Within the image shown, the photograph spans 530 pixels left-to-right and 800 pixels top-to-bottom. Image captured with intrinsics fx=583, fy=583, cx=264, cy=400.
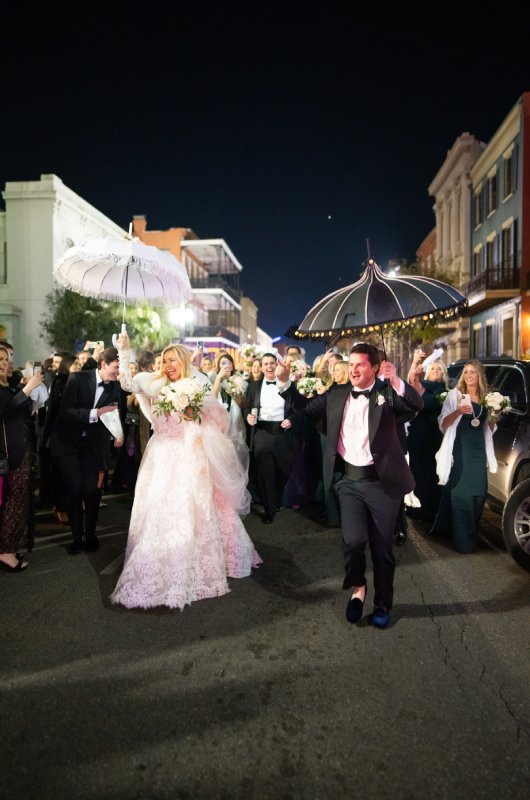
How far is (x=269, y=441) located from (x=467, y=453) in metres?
2.60

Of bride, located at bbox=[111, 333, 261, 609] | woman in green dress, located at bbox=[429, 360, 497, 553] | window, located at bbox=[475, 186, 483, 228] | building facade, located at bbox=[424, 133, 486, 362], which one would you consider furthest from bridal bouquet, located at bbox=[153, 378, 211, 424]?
window, located at bbox=[475, 186, 483, 228]

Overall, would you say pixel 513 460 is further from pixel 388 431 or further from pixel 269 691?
pixel 269 691

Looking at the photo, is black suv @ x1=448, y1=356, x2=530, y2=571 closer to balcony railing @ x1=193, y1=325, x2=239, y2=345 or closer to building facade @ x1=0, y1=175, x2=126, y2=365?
building facade @ x1=0, y1=175, x2=126, y2=365

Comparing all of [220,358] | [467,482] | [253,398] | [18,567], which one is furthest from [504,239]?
[18,567]

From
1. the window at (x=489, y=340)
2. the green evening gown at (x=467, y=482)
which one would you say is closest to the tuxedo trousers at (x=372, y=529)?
the green evening gown at (x=467, y=482)

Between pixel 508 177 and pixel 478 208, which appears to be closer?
pixel 508 177

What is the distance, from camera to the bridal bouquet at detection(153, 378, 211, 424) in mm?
5074

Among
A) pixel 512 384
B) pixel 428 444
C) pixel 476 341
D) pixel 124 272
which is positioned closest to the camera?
pixel 124 272

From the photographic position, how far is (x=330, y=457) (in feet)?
15.3

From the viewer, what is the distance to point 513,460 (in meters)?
6.37

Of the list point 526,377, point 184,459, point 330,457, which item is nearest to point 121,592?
point 184,459

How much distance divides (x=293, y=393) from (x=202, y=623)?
3.17 m

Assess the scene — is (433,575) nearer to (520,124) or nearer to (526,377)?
(526,377)

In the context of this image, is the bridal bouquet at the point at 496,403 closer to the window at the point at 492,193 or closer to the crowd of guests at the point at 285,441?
the crowd of guests at the point at 285,441
